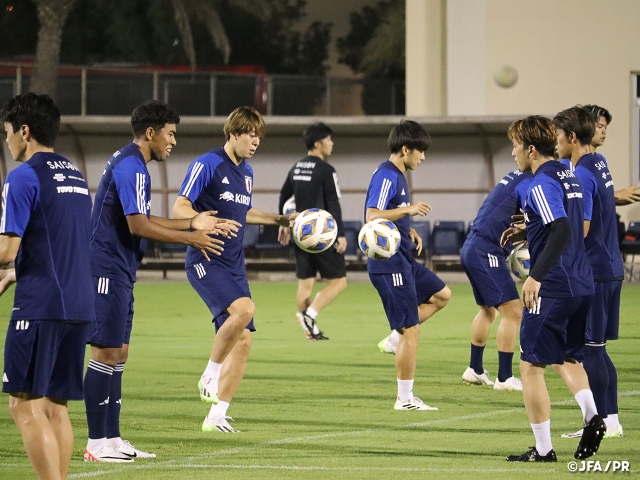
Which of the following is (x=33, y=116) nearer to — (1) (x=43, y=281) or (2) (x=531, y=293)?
(1) (x=43, y=281)

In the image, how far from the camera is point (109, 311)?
7.31 meters

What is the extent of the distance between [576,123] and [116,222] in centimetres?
307

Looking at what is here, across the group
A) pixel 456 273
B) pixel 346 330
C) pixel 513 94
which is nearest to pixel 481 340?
pixel 346 330

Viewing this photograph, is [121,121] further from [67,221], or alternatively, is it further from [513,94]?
[67,221]

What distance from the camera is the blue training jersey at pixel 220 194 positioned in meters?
8.64

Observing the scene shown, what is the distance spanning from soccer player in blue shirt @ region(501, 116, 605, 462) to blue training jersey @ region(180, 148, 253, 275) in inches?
90.4

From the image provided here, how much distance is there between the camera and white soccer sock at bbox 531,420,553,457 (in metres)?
7.00

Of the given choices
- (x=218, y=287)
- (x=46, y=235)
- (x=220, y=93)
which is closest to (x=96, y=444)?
(x=218, y=287)

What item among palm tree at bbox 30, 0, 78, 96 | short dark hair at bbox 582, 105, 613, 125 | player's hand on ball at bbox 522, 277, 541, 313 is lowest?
player's hand on ball at bbox 522, 277, 541, 313

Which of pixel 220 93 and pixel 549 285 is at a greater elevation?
pixel 220 93

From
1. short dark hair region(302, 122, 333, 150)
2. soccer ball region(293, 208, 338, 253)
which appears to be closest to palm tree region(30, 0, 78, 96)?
short dark hair region(302, 122, 333, 150)

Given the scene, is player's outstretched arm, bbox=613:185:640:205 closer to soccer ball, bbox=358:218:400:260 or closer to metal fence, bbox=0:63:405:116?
soccer ball, bbox=358:218:400:260

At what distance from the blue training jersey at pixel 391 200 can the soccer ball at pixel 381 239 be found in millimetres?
74

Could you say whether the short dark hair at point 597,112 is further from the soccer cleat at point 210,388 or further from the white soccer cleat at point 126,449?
the white soccer cleat at point 126,449
